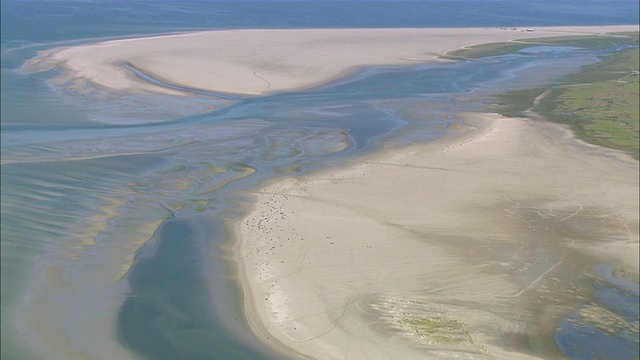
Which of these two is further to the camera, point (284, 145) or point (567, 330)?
point (284, 145)

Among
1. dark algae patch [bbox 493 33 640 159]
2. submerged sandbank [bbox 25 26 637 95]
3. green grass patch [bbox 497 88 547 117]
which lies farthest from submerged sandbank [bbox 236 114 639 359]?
submerged sandbank [bbox 25 26 637 95]

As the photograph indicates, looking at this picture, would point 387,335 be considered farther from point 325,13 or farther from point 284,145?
point 325,13

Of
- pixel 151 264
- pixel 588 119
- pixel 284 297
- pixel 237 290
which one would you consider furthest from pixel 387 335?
pixel 588 119

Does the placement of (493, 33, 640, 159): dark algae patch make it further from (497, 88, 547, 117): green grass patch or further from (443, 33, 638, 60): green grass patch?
(443, 33, 638, 60): green grass patch

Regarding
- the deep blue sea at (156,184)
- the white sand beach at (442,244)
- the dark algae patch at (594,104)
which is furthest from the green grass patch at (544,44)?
the white sand beach at (442,244)

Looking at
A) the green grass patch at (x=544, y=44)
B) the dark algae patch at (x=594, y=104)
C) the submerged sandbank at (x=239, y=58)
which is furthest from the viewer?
the green grass patch at (x=544, y=44)

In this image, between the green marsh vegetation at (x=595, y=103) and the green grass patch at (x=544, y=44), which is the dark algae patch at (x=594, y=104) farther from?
the green grass patch at (x=544, y=44)
